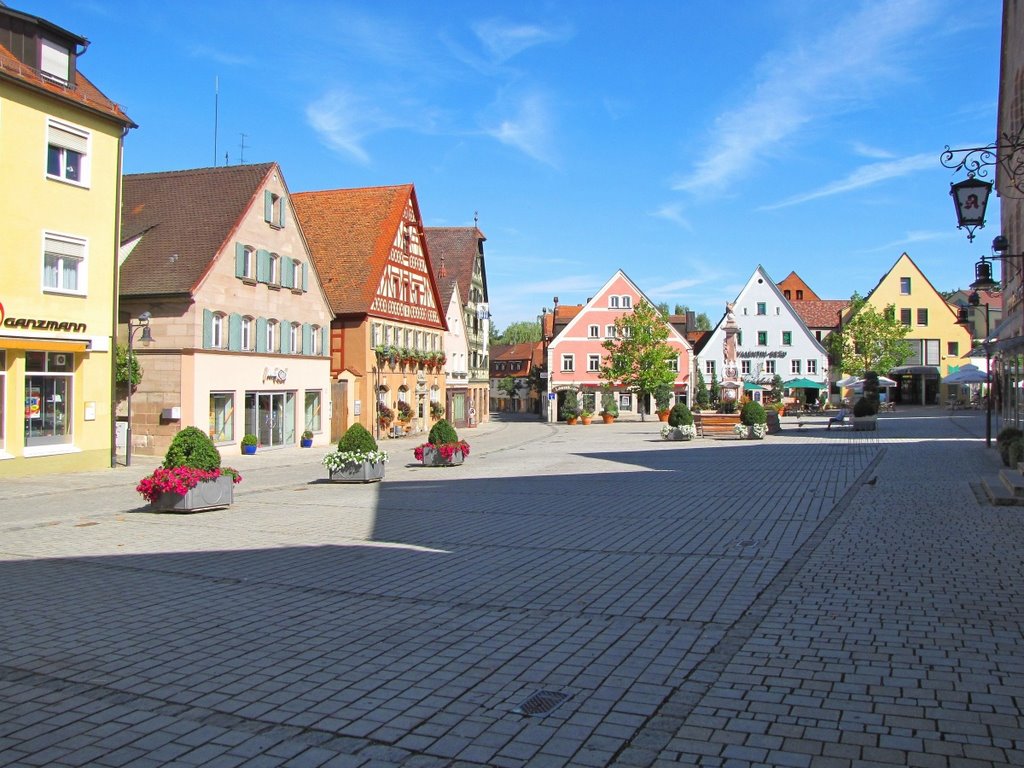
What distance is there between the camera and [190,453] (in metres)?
15.1

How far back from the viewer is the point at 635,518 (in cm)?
1368

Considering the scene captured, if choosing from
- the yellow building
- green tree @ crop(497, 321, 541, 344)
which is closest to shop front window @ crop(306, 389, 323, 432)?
the yellow building

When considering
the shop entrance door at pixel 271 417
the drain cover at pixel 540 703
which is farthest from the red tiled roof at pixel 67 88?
the drain cover at pixel 540 703

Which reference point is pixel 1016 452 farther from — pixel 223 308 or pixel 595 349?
pixel 595 349

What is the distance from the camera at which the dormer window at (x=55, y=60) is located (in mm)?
22938

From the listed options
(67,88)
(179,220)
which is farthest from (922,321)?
(67,88)

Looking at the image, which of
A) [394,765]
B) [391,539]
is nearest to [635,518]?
[391,539]

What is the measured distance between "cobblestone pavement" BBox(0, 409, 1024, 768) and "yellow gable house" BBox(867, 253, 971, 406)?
6190 cm

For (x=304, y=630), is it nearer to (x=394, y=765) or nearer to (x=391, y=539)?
(x=394, y=765)

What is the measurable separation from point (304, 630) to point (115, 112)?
21.5 metres

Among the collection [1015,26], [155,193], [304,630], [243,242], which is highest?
[1015,26]

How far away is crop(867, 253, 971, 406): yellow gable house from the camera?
71375 millimetres

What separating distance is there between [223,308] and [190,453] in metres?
15.9

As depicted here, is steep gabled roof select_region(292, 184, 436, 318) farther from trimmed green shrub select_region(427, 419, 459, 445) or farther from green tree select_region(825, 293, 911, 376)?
green tree select_region(825, 293, 911, 376)
